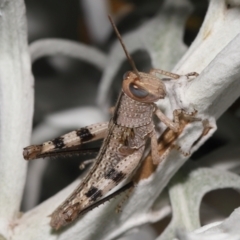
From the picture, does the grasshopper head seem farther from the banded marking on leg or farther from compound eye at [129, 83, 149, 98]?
the banded marking on leg

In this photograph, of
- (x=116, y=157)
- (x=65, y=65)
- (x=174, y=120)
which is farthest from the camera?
(x=65, y=65)

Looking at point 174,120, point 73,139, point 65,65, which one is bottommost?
point 174,120

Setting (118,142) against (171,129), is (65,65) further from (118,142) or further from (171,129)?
(171,129)

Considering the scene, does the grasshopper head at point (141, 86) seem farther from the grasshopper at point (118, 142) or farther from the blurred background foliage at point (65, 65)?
the blurred background foliage at point (65, 65)

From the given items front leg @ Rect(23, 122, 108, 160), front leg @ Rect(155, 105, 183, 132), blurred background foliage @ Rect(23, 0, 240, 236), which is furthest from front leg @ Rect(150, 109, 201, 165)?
blurred background foliage @ Rect(23, 0, 240, 236)

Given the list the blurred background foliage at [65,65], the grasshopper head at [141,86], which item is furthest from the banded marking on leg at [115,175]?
the blurred background foliage at [65,65]

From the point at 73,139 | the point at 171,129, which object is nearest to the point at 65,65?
the point at 73,139

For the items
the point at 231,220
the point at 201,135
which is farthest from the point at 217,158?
the point at 231,220

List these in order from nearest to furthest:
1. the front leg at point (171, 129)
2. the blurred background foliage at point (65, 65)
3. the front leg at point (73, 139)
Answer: the front leg at point (171, 129)
the front leg at point (73, 139)
the blurred background foliage at point (65, 65)

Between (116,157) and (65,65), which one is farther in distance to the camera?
(65,65)
